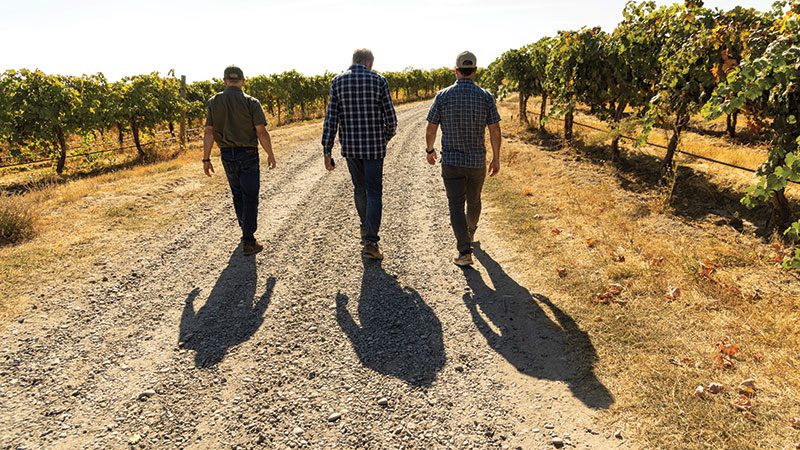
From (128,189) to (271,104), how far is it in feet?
91.9

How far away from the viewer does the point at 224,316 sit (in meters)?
4.29

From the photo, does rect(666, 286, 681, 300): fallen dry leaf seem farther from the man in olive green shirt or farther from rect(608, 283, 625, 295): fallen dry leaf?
the man in olive green shirt

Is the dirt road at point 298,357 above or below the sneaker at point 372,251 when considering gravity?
below

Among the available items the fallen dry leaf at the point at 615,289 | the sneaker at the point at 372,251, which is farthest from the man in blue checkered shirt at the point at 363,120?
the fallen dry leaf at the point at 615,289

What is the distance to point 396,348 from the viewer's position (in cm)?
378

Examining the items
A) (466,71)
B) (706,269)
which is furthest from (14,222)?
(706,269)

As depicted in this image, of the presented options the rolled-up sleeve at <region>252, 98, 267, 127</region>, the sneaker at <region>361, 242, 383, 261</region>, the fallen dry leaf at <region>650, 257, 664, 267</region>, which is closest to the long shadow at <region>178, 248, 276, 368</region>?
the sneaker at <region>361, 242, 383, 261</region>

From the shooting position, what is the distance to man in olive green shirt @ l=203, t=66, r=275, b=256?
5.29 meters

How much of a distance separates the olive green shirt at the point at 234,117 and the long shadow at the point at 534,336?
3.43m

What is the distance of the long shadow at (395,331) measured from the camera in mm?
3520

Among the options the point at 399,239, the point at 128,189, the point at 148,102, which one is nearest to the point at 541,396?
the point at 399,239

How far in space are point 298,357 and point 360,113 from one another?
298 centimetres

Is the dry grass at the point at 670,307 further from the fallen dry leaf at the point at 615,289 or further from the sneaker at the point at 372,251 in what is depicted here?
the sneaker at the point at 372,251

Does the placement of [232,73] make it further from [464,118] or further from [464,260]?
[464,260]
